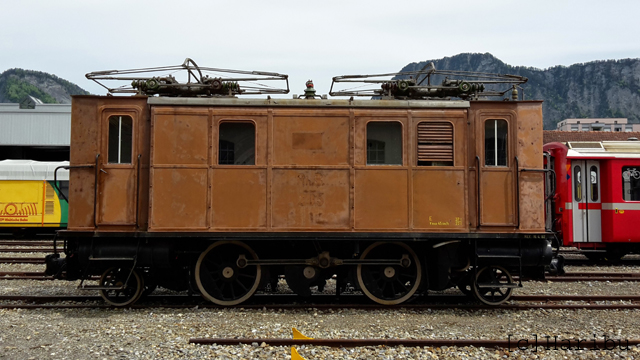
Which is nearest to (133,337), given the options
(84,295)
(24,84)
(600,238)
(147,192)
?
(147,192)

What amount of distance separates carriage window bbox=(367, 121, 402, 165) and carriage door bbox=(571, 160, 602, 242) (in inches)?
340

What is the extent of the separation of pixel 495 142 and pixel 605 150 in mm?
8177

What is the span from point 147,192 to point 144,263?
129 cm

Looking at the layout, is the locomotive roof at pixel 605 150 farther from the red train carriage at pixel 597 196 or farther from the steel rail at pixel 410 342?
the steel rail at pixel 410 342

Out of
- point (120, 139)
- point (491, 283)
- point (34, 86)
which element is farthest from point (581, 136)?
point (34, 86)

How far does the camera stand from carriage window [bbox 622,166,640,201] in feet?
45.8

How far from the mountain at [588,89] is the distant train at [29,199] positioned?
14077 centimetres

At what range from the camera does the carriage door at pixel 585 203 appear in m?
14.0

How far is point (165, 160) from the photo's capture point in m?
8.15

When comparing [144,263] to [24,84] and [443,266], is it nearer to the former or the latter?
[443,266]

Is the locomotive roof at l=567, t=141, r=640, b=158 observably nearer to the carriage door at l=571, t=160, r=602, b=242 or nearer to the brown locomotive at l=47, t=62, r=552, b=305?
the carriage door at l=571, t=160, r=602, b=242

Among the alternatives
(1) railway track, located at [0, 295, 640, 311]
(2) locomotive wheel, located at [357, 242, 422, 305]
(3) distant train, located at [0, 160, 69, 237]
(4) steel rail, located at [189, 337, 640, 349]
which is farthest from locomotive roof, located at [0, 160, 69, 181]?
(4) steel rail, located at [189, 337, 640, 349]

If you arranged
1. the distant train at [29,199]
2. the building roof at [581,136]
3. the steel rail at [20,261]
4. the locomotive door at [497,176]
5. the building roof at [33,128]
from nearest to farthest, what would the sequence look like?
the locomotive door at [497,176]
the steel rail at [20,261]
the distant train at [29,199]
the building roof at [33,128]
the building roof at [581,136]

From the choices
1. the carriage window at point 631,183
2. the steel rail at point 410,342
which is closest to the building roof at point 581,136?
the carriage window at point 631,183
